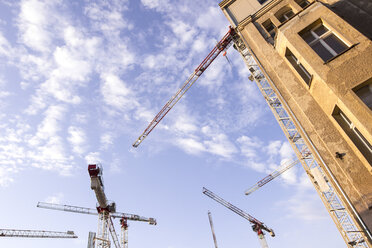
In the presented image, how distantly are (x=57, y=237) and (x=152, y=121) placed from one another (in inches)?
1785

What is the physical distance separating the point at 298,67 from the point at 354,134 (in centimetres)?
378

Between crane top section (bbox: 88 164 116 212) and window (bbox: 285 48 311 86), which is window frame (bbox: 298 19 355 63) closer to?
window (bbox: 285 48 311 86)

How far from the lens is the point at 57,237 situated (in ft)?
213

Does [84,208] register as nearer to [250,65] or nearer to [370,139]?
[250,65]

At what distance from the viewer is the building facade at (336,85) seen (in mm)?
7004

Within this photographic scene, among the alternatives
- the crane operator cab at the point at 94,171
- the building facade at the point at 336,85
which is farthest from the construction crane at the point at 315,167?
the crane operator cab at the point at 94,171

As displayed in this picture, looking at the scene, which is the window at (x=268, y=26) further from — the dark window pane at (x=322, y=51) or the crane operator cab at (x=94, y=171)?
the crane operator cab at (x=94, y=171)

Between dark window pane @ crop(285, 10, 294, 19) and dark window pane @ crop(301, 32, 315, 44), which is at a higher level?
dark window pane @ crop(285, 10, 294, 19)

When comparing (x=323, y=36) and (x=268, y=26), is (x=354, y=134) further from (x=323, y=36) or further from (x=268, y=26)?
(x=268, y=26)

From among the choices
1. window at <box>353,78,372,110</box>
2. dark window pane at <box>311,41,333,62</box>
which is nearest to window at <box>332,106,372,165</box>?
window at <box>353,78,372,110</box>

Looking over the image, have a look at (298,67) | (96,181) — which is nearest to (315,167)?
(298,67)

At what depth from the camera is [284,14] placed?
13305mm

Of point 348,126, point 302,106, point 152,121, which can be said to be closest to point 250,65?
point 302,106

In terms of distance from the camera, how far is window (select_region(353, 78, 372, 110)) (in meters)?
6.93
